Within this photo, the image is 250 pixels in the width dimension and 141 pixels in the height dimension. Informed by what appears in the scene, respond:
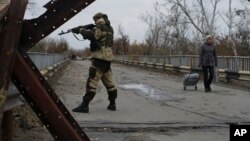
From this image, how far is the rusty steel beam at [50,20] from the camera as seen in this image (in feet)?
14.2

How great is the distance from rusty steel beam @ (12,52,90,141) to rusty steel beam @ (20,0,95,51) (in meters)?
0.19

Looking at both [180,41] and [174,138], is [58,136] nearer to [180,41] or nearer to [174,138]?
[174,138]

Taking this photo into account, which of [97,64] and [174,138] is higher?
[97,64]

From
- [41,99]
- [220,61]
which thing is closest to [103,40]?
A: [41,99]

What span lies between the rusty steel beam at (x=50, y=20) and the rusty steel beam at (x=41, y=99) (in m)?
0.19

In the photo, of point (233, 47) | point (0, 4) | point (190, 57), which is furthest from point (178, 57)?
point (0, 4)

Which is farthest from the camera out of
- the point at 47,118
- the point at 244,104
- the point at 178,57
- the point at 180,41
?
the point at 180,41

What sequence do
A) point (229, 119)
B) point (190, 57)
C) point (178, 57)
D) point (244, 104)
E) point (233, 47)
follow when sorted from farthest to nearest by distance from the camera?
point (233, 47) < point (178, 57) < point (190, 57) < point (244, 104) < point (229, 119)

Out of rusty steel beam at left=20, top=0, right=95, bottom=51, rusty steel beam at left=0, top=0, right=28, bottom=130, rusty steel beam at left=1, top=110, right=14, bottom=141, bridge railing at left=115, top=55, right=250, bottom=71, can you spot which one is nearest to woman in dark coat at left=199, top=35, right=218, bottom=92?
bridge railing at left=115, top=55, right=250, bottom=71

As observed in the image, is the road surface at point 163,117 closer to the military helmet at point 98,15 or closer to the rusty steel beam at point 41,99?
the military helmet at point 98,15

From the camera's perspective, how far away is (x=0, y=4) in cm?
436

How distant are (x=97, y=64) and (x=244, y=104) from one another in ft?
14.2

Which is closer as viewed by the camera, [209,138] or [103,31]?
[209,138]

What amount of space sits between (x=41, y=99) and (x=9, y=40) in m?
0.52
